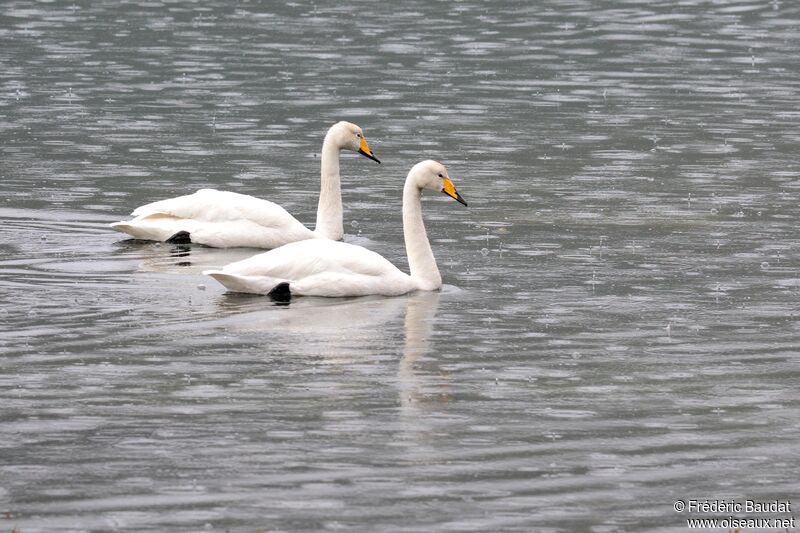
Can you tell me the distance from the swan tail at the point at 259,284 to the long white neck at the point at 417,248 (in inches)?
51.0

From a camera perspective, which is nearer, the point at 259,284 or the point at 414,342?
the point at 414,342

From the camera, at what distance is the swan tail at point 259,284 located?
15.5 m

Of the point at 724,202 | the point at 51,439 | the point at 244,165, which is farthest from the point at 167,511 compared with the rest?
the point at 244,165

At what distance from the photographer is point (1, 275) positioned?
16125mm

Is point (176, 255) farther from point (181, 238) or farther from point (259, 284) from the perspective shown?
point (259, 284)

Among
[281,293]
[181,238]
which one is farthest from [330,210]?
[281,293]

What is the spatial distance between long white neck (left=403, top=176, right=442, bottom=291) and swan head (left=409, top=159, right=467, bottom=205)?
0.07 meters

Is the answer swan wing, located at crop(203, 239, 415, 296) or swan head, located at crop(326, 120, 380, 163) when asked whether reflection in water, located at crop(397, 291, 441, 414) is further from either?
swan head, located at crop(326, 120, 380, 163)

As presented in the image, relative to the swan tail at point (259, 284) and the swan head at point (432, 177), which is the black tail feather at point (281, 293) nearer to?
the swan tail at point (259, 284)


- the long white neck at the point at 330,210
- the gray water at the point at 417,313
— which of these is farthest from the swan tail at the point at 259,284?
the long white neck at the point at 330,210

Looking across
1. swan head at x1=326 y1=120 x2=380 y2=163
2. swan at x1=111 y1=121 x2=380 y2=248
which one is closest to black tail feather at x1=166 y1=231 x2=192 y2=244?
swan at x1=111 y1=121 x2=380 y2=248

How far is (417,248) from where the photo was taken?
16203mm

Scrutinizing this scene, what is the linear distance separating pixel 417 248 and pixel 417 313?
50.2 inches

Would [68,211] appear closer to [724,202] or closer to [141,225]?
[141,225]
